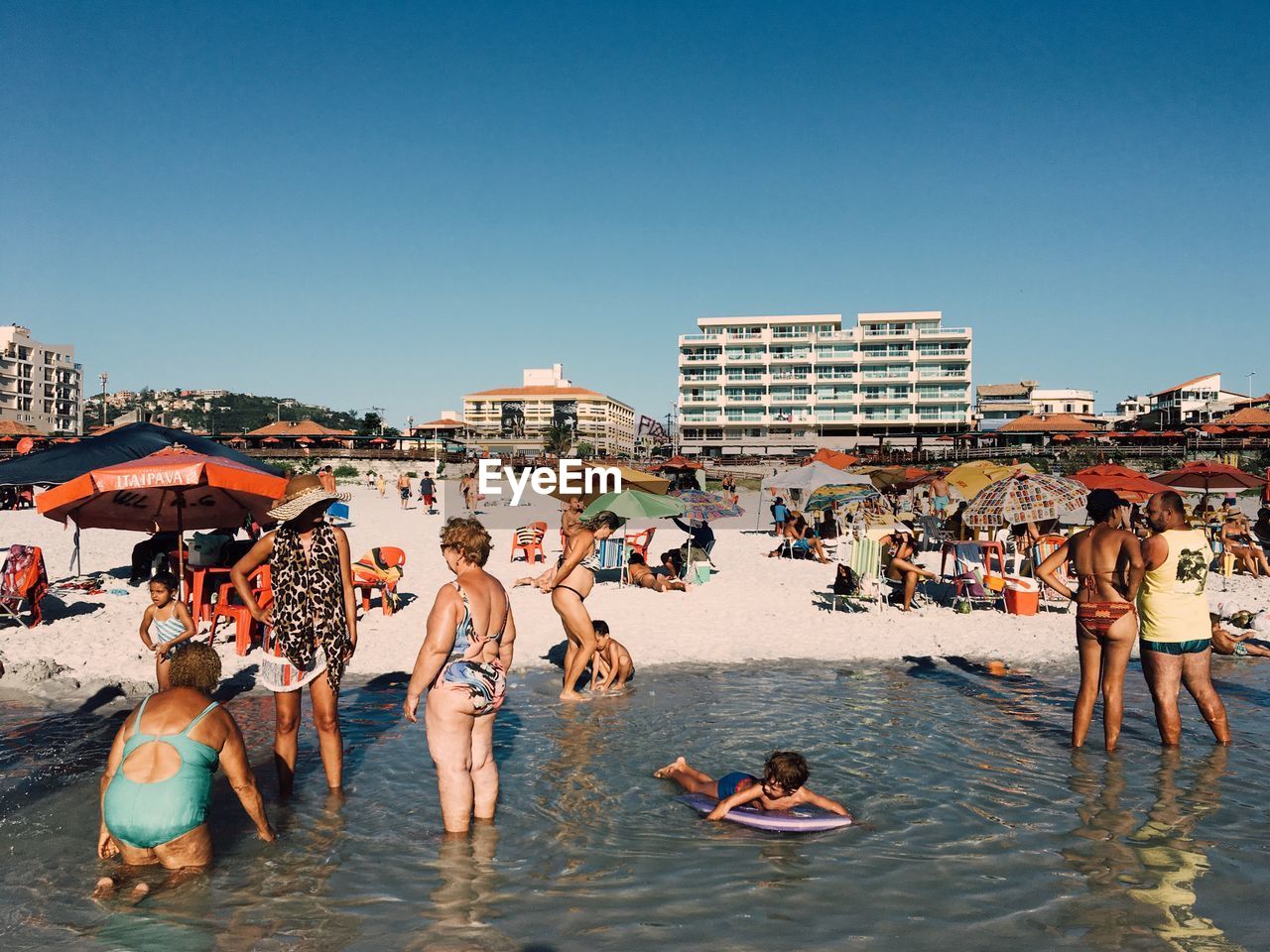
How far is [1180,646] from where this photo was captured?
17.4 feet

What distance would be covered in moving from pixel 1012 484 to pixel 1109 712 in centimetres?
470

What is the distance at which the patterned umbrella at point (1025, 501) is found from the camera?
940 centimetres

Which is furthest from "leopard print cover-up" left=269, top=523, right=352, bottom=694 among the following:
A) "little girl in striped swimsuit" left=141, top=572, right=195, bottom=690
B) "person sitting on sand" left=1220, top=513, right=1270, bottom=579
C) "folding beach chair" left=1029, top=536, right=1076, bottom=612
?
"person sitting on sand" left=1220, top=513, right=1270, bottom=579

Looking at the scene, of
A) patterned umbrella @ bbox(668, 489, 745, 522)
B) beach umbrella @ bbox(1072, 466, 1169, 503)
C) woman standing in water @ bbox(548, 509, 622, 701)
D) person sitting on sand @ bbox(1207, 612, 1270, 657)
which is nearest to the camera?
woman standing in water @ bbox(548, 509, 622, 701)

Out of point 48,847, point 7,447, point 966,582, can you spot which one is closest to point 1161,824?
point 48,847

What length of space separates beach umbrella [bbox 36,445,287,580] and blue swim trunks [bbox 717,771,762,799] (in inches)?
177

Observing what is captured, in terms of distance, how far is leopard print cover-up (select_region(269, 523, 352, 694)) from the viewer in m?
4.37

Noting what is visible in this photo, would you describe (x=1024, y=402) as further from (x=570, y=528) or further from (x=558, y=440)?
(x=570, y=528)

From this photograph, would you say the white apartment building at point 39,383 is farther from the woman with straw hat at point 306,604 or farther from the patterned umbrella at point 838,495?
the woman with straw hat at point 306,604

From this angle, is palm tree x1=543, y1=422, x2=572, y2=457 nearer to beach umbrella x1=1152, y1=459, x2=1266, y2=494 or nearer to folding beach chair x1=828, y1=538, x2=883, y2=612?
beach umbrella x1=1152, y1=459, x2=1266, y2=494

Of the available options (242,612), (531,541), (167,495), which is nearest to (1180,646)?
(242,612)

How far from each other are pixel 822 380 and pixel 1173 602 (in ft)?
271

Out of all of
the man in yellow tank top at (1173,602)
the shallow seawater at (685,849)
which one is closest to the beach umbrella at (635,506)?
the shallow seawater at (685,849)

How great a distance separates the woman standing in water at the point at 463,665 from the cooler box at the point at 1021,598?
337 inches
